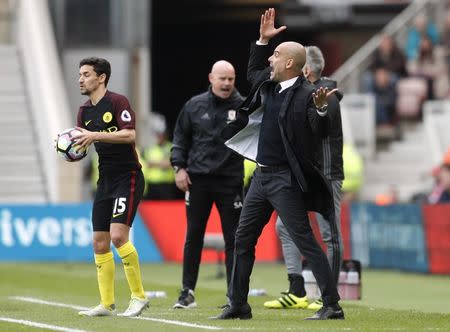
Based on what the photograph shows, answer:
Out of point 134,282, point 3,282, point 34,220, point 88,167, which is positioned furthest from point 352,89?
point 134,282

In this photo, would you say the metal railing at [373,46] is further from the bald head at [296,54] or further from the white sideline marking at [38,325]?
the white sideline marking at [38,325]

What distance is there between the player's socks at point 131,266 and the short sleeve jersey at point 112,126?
664mm

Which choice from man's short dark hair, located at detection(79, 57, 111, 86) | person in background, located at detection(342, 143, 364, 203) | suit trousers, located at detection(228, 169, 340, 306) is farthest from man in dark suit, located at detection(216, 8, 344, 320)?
person in background, located at detection(342, 143, 364, 203)

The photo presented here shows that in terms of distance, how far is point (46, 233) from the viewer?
24812 millimetres

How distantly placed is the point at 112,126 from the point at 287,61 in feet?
5.25

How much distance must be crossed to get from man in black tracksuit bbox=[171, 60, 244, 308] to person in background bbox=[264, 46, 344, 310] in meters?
0.61

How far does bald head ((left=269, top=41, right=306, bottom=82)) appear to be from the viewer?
42.4 ft

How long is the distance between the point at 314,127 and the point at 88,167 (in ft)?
55.3

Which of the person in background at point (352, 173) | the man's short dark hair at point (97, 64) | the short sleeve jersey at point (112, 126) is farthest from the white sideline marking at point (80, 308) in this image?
the person in background at point (352, 173)

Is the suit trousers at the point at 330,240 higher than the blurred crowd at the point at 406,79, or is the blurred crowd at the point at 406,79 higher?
the blurred crowd at the point at 406,79

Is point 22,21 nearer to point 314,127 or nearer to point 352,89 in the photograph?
point 352,89

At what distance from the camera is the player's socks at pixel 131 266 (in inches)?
531

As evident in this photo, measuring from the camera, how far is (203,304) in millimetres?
15500

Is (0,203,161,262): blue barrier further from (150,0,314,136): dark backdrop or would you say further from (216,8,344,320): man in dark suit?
(150,0,314,136): dark backdrop
